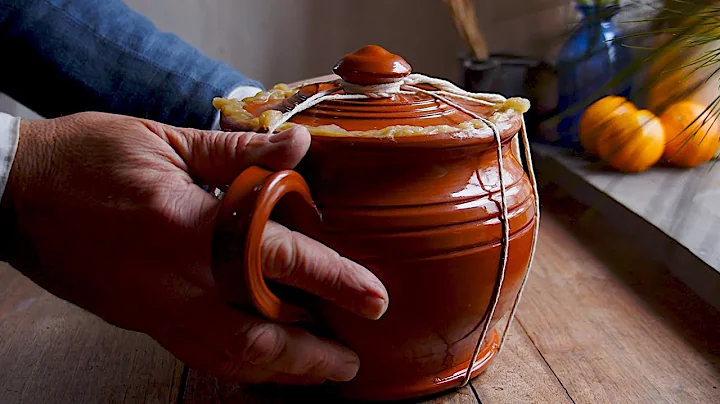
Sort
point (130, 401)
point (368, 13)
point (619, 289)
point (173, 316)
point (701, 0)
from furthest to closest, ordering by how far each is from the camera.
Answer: point (368, 13), point (619, 289), point (130, 401), point (173, 316), point (701, 0)

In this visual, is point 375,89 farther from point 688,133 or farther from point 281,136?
point 688,133

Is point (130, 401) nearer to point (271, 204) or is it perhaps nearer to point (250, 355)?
point (250, 355)

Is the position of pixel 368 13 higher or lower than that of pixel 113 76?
lower

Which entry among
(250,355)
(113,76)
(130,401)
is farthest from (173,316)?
(113,76)

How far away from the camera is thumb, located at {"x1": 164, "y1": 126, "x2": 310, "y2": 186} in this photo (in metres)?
0.54

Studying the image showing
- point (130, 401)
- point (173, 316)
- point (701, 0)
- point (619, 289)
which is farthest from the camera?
point (619, 289)

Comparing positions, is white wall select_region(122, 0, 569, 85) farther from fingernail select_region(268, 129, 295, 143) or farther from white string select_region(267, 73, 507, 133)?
fingernail select_region(268, 129, 295, 143)

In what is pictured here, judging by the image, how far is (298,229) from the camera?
22.5 inches

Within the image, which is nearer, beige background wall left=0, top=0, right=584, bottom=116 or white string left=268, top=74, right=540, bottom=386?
white string left=268, top=74, right=540, bottom=386

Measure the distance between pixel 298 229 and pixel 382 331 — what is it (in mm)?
111

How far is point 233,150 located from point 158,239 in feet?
0.30

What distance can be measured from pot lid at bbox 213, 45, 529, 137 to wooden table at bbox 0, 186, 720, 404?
0.19 metres

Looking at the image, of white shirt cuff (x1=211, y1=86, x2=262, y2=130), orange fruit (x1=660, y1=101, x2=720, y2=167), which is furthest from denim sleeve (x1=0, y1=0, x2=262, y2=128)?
orange fruit (x1=660, y1=101, x2=720, y2=167)

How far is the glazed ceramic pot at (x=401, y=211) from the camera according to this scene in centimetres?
56
